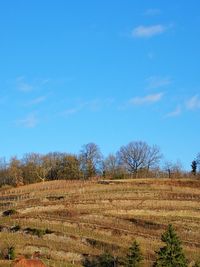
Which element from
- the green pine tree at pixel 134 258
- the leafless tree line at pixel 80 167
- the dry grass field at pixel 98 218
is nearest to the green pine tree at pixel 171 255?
the green pine tree at pixel 134 258

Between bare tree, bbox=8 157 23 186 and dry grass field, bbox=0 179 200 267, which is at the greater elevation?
bare tree, bbox=8 157 23 186

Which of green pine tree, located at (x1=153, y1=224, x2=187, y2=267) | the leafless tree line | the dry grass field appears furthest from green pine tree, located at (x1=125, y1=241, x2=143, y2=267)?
the leafless tree line

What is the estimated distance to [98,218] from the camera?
72.8 meters

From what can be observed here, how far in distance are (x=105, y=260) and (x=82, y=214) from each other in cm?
1907

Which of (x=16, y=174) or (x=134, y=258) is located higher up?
(x=16, y=174)

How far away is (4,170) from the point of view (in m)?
141

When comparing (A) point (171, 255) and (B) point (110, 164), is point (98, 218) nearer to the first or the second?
(A) point (171, 255)

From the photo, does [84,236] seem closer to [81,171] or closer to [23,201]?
[23,201]

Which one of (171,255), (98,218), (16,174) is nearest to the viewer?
(171,255)

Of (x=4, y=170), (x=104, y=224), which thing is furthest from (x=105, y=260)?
(x=4, y=170)

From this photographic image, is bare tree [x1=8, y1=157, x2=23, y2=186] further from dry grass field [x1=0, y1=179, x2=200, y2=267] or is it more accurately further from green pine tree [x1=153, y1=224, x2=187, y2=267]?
green pine tree [x1=153, y1=224, x2=187, y2=267]

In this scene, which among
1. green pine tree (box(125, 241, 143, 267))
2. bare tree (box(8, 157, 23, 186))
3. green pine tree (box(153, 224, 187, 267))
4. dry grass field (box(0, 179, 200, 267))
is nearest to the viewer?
green pine tree (box(153, 224, 187, 267))

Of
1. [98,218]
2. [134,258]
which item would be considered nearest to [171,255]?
[134,258]

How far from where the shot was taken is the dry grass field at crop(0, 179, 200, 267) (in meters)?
59.2
